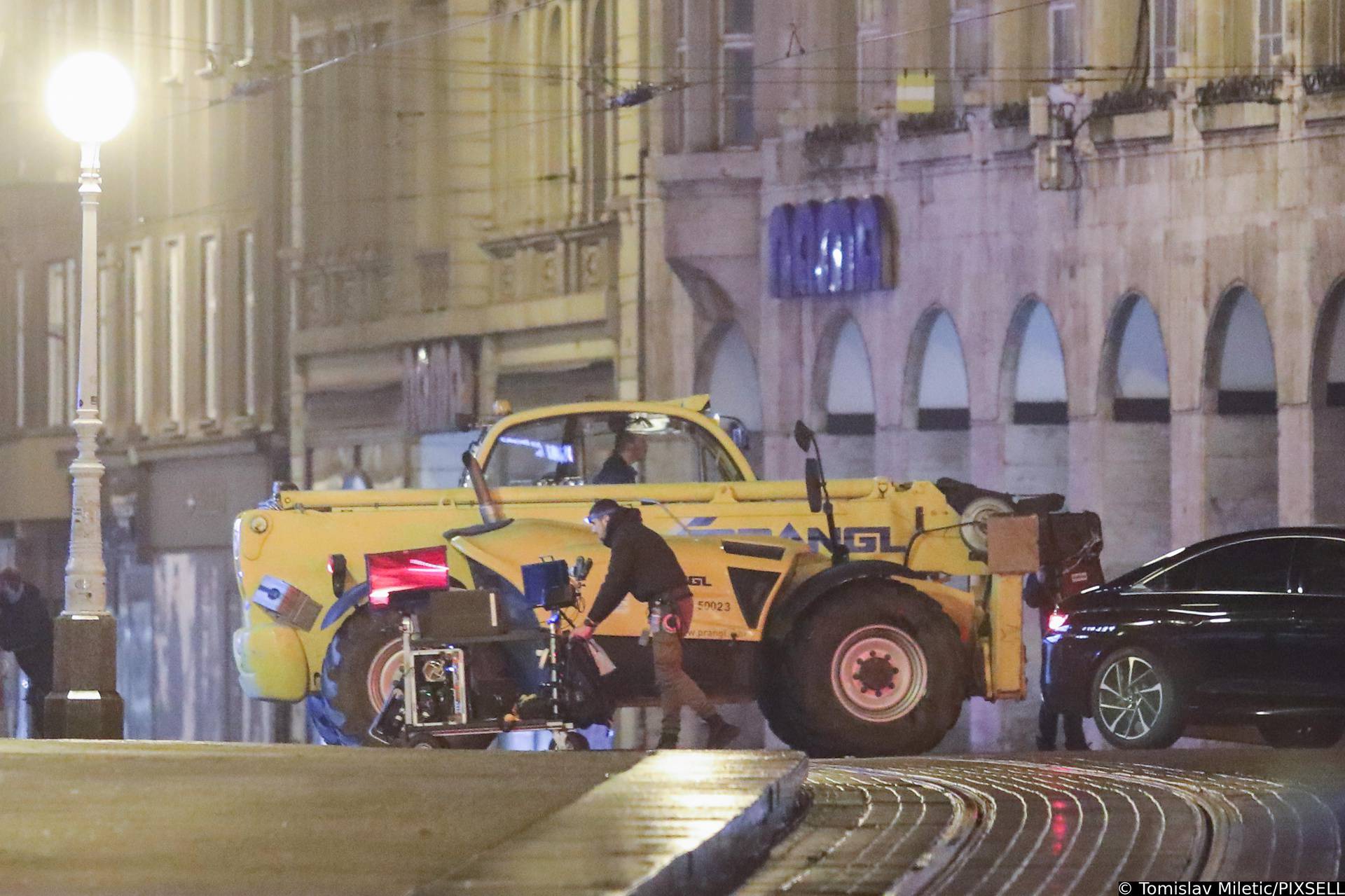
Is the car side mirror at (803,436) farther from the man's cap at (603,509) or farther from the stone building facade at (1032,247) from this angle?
the stone building facade at (1032,247)

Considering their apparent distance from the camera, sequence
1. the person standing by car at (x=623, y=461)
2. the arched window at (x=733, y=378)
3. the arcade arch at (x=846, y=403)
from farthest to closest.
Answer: the arched window at (x=733, y=378) < the arcade arch at (x=846, y=403) < the person standing by car at (x=623, y=461)

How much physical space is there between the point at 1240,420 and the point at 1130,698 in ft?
46.9

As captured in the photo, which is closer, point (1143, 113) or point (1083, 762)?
point (1083, 762)

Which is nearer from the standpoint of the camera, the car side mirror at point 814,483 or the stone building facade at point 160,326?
the car side mirror at point 814,483

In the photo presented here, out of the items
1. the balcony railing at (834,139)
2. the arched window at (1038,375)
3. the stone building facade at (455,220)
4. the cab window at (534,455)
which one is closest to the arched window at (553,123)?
the stone building facade at (455,220)

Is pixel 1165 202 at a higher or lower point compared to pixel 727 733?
higher

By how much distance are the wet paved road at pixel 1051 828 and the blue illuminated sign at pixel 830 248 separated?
22377 millimetres

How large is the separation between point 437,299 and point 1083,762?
32107 mm

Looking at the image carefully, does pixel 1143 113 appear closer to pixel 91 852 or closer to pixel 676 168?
pixel 676 168

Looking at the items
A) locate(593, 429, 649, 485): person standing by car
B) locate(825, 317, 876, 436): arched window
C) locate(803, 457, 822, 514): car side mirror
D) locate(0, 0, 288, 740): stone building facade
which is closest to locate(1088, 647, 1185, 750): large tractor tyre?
locate(803, 457, 822, 514): car side mirror

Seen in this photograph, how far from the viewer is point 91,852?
1088cm

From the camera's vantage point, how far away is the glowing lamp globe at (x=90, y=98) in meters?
23.4

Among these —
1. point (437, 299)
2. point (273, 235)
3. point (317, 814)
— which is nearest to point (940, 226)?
point (437, 299)

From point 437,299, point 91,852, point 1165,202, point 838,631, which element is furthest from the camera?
point 437,299
